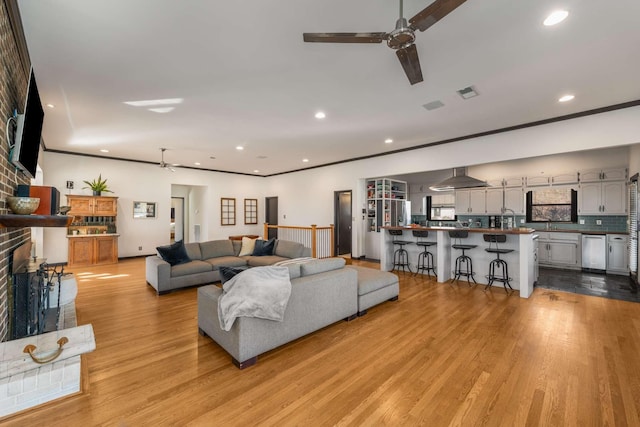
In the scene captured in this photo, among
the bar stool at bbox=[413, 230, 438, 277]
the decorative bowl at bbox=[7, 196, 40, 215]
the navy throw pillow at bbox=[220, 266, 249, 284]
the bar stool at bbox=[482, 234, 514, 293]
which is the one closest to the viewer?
the decorative bowl at bbox=[7, 196, 40, 215]

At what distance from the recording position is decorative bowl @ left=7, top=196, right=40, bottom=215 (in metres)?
2.12

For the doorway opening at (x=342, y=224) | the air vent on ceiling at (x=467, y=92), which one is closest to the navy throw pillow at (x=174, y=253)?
the doorway opening at (x=342, y=224)

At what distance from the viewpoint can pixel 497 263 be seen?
505 cm

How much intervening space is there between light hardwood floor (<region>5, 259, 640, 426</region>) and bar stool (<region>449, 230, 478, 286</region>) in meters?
1.51

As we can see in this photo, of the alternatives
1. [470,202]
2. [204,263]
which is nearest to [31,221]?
[204,263]

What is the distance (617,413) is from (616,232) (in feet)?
19.4

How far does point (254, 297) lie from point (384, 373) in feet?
4.19

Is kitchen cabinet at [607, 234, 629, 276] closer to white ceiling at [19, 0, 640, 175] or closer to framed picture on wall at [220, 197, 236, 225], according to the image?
white ceiling at [19, 0, 640, 175]

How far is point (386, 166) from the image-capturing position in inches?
283

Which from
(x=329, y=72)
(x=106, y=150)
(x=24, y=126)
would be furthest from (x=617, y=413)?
(x=106, y=150)

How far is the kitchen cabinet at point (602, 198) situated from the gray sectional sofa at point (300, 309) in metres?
5.86

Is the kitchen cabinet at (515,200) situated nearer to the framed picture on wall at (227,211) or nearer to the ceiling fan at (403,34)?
the ceiling fan at (403,34)

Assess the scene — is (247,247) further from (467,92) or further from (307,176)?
(467,92)

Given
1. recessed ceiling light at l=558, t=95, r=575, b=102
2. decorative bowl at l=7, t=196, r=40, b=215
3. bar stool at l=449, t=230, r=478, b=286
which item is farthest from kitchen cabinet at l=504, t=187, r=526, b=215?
decorative bowl at l=7, t=196, r=40, b=215
